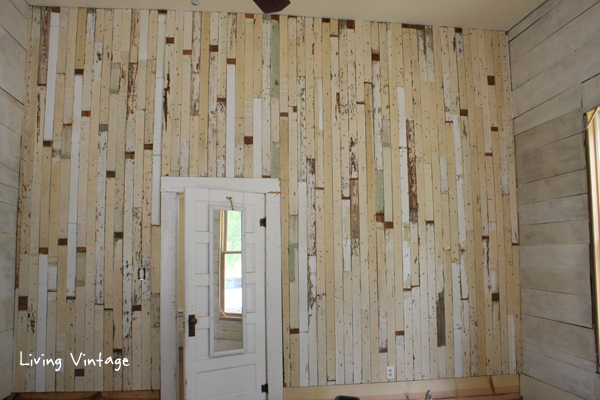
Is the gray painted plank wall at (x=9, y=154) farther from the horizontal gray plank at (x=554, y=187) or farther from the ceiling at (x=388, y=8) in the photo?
the horizontal gray plank at (x=554, y=187)

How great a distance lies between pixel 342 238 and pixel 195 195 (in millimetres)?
1416

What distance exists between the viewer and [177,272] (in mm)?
3555

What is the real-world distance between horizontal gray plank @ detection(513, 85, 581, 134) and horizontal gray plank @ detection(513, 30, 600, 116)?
4 cm

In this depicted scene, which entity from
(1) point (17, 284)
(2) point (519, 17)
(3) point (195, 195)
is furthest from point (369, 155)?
(1) point (17, 284)

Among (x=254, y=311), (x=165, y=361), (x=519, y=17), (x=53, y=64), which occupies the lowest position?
(x=165, y=361)

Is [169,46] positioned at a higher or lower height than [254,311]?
higher

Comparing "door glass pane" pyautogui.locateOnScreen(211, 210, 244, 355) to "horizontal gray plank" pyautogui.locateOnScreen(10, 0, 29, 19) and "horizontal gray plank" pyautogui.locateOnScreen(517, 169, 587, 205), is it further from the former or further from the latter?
"horizontal gray plank" pyautogui.locateOnScreen(517, 169, 587, 205)

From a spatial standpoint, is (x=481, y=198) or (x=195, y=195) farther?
(x=481, y=198)

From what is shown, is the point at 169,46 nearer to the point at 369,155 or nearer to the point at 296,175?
the point at 296,175

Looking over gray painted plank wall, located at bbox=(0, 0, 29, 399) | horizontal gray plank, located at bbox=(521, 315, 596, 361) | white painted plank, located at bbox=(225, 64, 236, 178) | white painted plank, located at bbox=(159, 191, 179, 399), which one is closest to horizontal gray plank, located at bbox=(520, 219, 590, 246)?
horizontal gray plank, located at bbox=(521, 315, 596, 361)

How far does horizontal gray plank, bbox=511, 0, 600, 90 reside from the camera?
3272 mm

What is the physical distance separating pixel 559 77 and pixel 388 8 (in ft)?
5.42

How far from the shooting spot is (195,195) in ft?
11.3

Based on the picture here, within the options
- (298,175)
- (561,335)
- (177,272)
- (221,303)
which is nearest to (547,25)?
(298,175)
